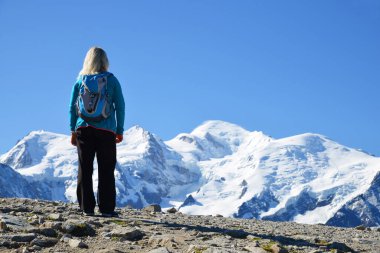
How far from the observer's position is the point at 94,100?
1245 centimetres

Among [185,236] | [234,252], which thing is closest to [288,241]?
[185,236]

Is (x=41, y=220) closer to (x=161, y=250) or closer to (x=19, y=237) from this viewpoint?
(x=19, y=237)

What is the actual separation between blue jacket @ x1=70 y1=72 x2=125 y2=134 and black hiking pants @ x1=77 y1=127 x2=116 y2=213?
111 millimetres

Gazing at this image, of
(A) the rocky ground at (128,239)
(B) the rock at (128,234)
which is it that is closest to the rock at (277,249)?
(A) the rocky ground at (128,239)

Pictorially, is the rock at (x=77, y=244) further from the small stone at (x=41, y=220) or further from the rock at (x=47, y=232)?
the small stone at (x=41, y=220)

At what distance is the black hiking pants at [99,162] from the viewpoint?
1254cm

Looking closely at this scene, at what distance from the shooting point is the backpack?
12383mm

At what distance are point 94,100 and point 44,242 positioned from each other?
4182mm

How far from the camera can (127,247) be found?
8.96 metres

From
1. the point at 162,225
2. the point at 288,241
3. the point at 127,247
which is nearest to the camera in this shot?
the point at 127,247

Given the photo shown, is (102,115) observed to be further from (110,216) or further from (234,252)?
(234,252)

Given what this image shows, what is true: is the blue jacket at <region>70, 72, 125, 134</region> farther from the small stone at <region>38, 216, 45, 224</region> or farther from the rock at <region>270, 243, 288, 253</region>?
the rock at <region>270, 243, 288, 253</region>

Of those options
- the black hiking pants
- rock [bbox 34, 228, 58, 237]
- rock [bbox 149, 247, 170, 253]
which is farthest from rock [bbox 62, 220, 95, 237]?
the black hiking pants

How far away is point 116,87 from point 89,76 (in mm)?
563
